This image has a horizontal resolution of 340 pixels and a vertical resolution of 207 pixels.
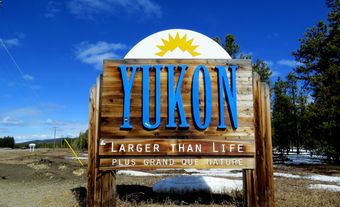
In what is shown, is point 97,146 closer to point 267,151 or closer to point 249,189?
point 249,189

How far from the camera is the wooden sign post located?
17.5 ft

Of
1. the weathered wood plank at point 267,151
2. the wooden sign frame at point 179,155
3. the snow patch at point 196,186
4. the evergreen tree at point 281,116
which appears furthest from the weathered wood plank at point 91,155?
the evergreen tree at point 281,116

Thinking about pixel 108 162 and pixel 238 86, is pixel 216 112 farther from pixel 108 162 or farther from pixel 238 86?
pixel 108 162

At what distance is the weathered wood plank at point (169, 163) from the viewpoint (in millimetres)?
5331

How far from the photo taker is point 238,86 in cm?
558

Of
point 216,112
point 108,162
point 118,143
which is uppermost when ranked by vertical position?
point 216,112

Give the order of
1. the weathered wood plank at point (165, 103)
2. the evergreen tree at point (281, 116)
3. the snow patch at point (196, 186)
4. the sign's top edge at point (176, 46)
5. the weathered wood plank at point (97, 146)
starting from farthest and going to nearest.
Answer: the evergreen tree at point (281, 116), the snow patch at point (196, 186), the sign's top edge at point (176, 46), the weathered wood plank at point (165, 103), the weathered wood plank at point (97, 146)

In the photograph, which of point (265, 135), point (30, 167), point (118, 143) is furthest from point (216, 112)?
point (30, 167)

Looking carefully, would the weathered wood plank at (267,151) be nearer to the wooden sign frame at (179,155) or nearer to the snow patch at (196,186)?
the wooden sign frame at (179,155)

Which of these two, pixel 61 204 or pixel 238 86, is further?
pixel 61 204

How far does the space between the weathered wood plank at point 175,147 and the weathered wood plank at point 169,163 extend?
90mm

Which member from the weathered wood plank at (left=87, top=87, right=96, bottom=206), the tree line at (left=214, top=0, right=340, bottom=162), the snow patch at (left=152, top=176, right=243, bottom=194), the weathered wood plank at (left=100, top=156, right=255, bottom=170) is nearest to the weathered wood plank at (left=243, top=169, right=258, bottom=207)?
the weathered wood plank at (left=100, top=156, right=255, bottom=170)

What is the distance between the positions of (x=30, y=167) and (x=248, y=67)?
11.8 m

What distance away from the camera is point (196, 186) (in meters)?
7.49
